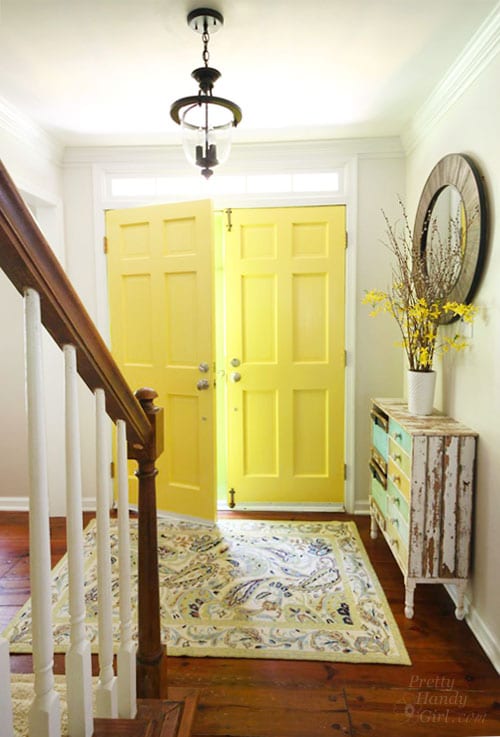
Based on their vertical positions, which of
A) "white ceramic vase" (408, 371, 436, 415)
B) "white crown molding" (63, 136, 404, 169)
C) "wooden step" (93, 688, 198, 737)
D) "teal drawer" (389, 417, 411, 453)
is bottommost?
"wooden step" (93, 688, 198, 737)

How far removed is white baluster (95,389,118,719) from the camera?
0.98 m

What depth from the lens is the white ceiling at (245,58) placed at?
5.73 feet

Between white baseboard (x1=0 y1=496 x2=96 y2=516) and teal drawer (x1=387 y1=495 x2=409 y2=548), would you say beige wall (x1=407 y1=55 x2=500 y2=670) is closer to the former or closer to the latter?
teal drawer (x1=387 y1=495 x2=409 y2=548)

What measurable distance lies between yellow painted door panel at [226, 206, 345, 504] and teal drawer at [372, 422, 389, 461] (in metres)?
0.42

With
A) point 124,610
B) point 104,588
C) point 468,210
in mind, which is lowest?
point 124,610

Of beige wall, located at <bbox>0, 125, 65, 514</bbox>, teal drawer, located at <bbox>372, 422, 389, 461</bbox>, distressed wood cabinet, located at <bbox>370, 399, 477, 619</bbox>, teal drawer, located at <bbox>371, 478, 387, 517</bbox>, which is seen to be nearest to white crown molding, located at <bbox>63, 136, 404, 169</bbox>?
beige wall, located at <bbox>0, 125, 65, 514</bbox>

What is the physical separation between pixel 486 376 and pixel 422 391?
1.31ft

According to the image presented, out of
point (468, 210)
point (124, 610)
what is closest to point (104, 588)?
point (124, 610)

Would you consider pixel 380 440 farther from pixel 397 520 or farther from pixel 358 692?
pixel 358 692

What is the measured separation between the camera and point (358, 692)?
5.44 feet

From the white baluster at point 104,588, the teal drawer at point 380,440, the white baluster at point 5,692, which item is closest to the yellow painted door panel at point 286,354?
the teal drawer at point 380,440

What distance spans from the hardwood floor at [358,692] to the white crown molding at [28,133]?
8.51 ft

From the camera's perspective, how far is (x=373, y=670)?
1.76 meters

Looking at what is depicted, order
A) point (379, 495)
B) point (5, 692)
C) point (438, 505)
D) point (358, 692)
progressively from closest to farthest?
point (5, 692), point (358, 692), point (438, 505), point (379, 495)
